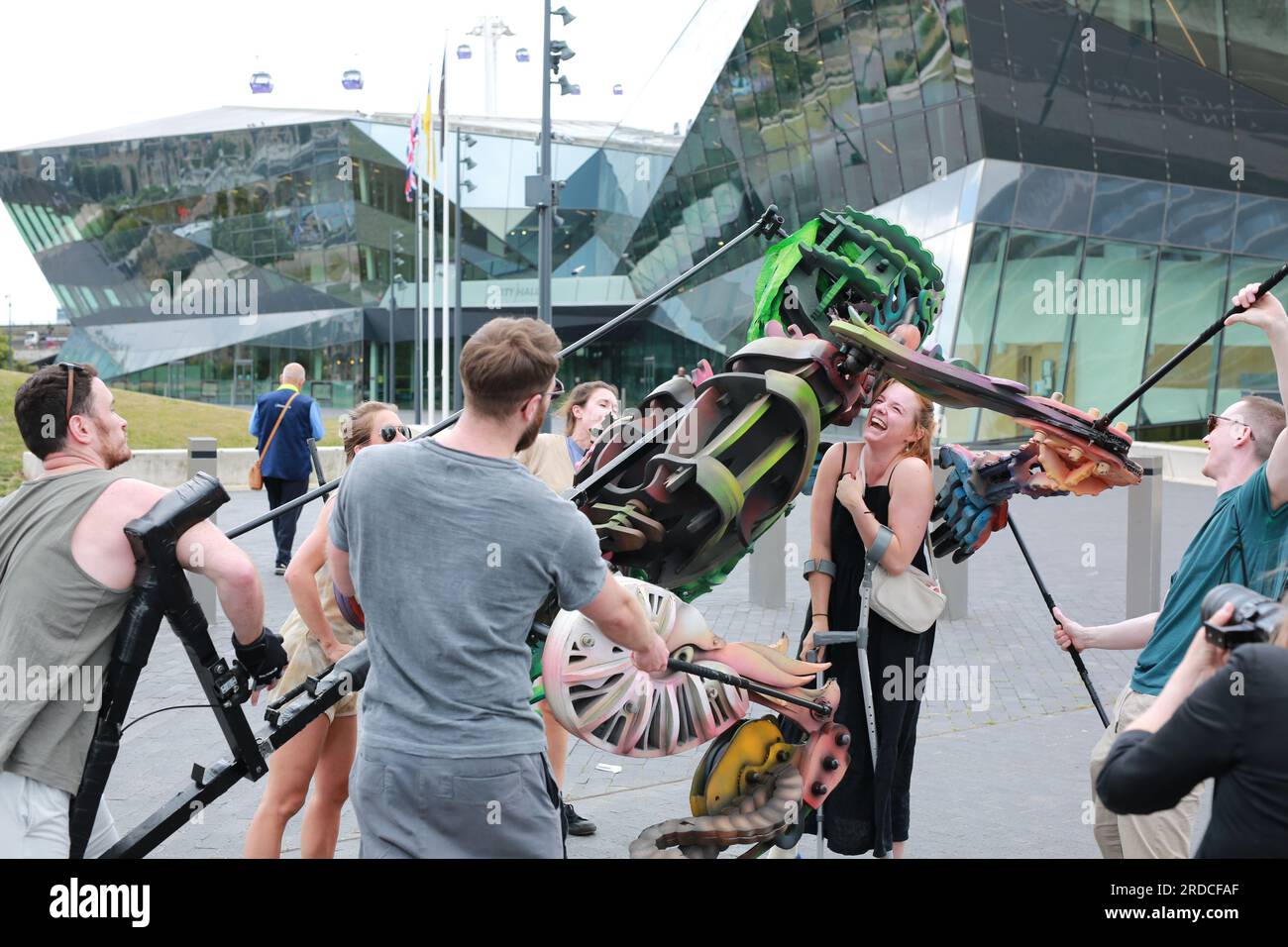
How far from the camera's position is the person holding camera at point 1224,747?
2.04 m

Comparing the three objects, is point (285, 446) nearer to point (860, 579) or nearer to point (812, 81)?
point (860, 579)

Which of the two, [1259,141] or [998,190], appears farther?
[1259,141]

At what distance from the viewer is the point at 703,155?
29922 millimetres

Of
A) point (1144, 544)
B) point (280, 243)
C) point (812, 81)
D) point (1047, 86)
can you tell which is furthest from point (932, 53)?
point (280, 243)

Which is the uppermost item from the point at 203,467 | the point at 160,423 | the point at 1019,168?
the point at 1019,168

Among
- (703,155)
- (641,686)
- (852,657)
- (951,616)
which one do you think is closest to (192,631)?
(641,686)

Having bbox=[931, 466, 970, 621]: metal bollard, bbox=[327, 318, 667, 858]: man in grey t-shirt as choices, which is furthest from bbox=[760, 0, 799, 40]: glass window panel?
bbox=[327, 318, 667, 858]: man in grey t-shirt

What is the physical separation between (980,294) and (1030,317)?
1.27 meters

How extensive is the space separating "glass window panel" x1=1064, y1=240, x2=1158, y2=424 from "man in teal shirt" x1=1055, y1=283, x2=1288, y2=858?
19383 millimetres

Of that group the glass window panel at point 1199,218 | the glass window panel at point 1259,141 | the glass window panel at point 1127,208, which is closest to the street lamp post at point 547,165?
the glass window panel at point 1127,208

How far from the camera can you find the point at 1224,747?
2074 mm

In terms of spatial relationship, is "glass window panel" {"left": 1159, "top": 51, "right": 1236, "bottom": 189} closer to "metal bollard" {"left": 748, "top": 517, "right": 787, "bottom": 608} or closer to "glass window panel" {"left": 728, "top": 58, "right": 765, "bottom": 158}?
"glass window panel" {"left": 728, "top": 58, "right": 765, "bottom": 158}

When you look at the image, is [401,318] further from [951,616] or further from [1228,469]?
[1228,469]

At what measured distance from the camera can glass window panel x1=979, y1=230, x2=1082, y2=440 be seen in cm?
2142
